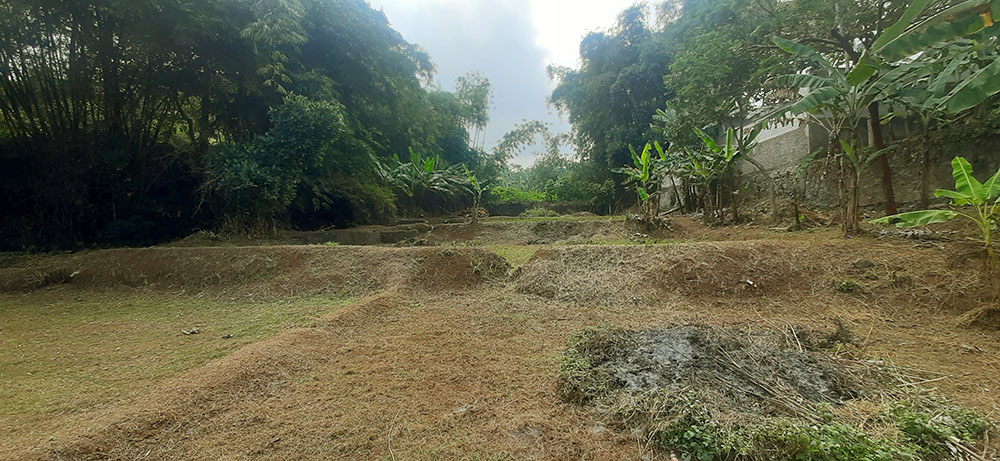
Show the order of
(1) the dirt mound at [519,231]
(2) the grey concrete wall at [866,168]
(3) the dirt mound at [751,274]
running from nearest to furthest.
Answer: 1. (3) the dirt mound at [751,274]
2. (2) the grey concrete wall at [866,168]
3. (1) the dirt mound at [519,231]

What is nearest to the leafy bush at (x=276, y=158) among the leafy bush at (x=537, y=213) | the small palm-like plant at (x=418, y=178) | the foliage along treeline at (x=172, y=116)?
the foliage along treeline at (x=172, y=116)

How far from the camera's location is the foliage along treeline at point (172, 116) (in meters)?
6.40

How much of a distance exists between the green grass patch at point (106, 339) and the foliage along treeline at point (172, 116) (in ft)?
8.67

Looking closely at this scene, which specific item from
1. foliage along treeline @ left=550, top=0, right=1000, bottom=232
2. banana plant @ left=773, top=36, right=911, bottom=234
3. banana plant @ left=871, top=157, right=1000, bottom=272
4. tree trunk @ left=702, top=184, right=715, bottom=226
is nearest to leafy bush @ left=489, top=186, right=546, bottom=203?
foliage along treeline @ left=550, top=0, right=1000, bottom=232

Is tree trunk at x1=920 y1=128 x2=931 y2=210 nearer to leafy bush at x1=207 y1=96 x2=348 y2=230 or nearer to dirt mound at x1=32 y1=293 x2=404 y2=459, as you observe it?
dirt mound at x1=32 y1=293 x2=404 y2=459

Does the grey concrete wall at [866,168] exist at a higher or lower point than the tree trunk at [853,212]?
higher

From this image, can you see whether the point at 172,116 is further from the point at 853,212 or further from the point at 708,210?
the point at 853,212

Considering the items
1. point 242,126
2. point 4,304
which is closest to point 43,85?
point 242,126

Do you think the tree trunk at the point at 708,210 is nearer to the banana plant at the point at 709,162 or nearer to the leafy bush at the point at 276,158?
the banana plant at the point at 709,162

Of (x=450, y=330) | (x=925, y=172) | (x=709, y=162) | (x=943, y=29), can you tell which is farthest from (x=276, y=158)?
(x=925, y=172)

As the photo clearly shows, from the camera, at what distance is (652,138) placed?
1473cm

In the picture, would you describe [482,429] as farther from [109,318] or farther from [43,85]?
[43,85]

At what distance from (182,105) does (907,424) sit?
10630 mm

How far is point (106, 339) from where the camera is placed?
3.26 meters
